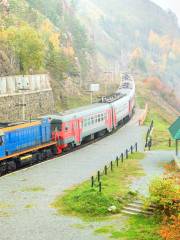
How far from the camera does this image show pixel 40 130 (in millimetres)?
42000

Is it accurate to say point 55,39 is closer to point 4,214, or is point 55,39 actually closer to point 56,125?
point 56,125

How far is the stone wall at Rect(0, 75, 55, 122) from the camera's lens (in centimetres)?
5696

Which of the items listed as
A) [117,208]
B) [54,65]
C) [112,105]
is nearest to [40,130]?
[117,208]

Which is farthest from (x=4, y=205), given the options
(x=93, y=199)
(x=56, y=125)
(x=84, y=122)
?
(x=84, y=122)

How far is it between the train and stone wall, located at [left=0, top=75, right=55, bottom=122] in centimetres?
673

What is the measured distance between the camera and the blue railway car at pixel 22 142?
36031mm

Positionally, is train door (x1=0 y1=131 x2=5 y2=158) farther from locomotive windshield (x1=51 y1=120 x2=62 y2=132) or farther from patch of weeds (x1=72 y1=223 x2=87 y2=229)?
patch of weeds (x1=72 y1=223 x2=87 y2=229)

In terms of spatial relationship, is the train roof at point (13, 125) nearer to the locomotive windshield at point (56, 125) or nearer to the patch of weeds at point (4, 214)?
the locomotive windshield at point (56, 125)

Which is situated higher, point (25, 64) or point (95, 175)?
point (25, 64)

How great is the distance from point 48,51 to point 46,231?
89.0 m

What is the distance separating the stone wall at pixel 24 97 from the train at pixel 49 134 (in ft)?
22.1

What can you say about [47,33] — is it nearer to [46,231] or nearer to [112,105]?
[112,105]

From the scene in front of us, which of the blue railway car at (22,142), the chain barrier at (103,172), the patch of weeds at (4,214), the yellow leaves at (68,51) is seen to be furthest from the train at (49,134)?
the yellow leaves at (68,51)

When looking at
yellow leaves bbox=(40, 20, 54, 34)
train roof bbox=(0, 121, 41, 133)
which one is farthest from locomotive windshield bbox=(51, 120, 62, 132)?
yellow leaves bbox=(40, 20, 54, 34)
